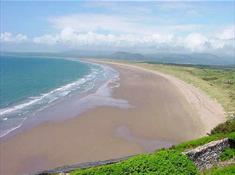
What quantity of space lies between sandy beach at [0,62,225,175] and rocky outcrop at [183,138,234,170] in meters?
11.4

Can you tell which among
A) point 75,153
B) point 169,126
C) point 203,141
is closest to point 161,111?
point 169,126

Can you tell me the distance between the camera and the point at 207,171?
805 inches

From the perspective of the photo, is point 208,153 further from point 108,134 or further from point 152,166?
point 108,134

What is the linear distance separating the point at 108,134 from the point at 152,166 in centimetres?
2095

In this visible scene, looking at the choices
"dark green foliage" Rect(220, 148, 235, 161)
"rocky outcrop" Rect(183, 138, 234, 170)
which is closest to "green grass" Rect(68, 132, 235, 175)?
"rocky outcrop" Rect(183, 138, 234, 170)

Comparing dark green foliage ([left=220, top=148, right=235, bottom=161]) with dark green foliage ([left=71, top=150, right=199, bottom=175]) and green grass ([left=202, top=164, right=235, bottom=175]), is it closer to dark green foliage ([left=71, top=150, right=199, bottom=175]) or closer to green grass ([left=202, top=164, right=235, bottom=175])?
green grass ([left=202, top=164, right=235, bottom=175])

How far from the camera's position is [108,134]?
37562 millimetres

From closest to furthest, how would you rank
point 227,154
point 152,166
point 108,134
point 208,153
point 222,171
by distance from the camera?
point 152,166 → point 222,171 → point 208,153 → point 227,154 → point 108,134

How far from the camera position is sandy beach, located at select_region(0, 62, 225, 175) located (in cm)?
3062

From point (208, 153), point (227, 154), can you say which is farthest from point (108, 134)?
point (208, 153)

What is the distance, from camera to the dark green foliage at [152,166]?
16406 mm

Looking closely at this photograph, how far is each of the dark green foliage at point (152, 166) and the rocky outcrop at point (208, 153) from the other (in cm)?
165

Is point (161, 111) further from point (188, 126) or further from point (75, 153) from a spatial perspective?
point (75, 153)

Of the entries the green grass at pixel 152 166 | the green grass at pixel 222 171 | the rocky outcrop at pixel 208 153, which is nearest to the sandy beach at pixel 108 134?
the rocky outcrop at pixel 208 153
